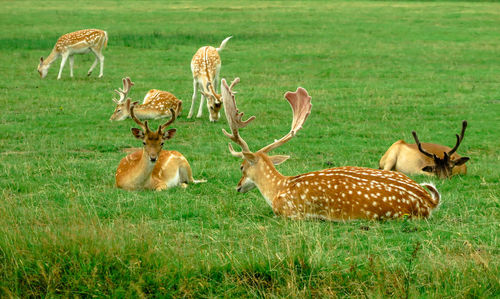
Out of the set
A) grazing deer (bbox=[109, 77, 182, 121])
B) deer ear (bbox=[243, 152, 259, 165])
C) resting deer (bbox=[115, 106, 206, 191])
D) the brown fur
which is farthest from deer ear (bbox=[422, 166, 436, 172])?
grazing deer (bbox=[109, 77, 182, 121])

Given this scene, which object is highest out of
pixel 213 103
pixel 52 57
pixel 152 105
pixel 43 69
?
pixel 213 103

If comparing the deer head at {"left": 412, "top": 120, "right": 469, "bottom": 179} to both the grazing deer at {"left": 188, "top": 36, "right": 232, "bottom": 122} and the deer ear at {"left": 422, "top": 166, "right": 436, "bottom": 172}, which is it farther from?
the grazing deer at {"left": 188, "top": 36, "right": 232, "bottom": 122}

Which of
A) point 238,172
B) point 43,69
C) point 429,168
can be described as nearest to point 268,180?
point 238,172

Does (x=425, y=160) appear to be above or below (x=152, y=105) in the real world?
above

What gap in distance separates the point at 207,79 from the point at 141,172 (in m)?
6.84

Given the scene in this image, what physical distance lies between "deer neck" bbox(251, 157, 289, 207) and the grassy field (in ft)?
0.71

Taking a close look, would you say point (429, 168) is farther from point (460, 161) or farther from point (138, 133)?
point (138, 133)

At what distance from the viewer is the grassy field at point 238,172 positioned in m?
5.33

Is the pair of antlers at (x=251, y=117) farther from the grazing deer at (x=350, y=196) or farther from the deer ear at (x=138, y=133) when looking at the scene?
the deer ear at (x=138, y=133)

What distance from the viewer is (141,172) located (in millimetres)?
8578

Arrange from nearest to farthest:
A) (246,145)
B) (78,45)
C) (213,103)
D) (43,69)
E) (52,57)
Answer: (246,145), (213,103), (43,69), (52,57), (78,45)

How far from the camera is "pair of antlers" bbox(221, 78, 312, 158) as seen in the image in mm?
7621

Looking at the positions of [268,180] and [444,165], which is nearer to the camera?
[268,180]

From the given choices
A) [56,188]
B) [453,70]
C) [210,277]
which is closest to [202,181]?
[56,188]
